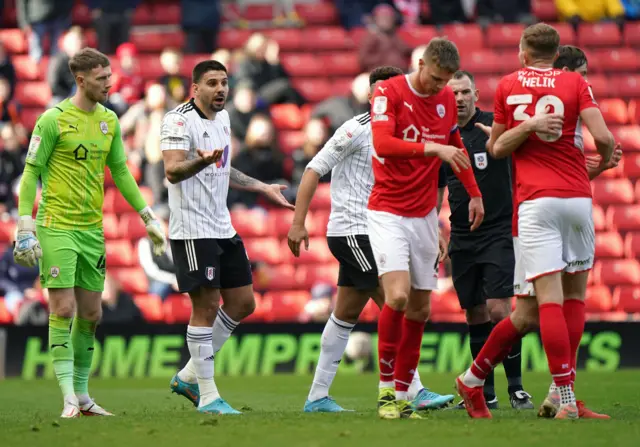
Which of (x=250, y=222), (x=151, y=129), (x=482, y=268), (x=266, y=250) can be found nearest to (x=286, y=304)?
(x=266, y=250)

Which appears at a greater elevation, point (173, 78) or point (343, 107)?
point (173, 78)

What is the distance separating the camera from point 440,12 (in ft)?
53.9

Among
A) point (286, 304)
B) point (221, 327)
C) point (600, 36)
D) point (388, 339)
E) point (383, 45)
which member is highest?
point (600, 36)

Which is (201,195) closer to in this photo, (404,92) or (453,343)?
(404,92)

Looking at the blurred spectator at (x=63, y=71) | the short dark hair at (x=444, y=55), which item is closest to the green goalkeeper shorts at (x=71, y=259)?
the short dark hair at (x=444, y=55)

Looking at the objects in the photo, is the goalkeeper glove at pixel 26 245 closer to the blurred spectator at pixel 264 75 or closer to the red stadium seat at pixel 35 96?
the blurred spectator at pixel 264 75

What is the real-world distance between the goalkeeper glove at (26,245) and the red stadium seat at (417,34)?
9.87m

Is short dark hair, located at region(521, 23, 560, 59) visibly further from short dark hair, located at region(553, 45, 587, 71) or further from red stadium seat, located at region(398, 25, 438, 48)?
red stadium seat, located at region(398, 25, 438, 48)

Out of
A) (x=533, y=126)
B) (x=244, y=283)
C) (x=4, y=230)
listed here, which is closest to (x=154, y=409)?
(x=244, y=283)

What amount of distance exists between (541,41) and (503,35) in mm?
10106

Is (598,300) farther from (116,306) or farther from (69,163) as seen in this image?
(69,163)

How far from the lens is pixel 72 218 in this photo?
295 inches

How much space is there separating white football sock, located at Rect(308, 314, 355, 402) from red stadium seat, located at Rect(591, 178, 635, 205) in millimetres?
8428

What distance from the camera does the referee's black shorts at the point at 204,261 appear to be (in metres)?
7.42
